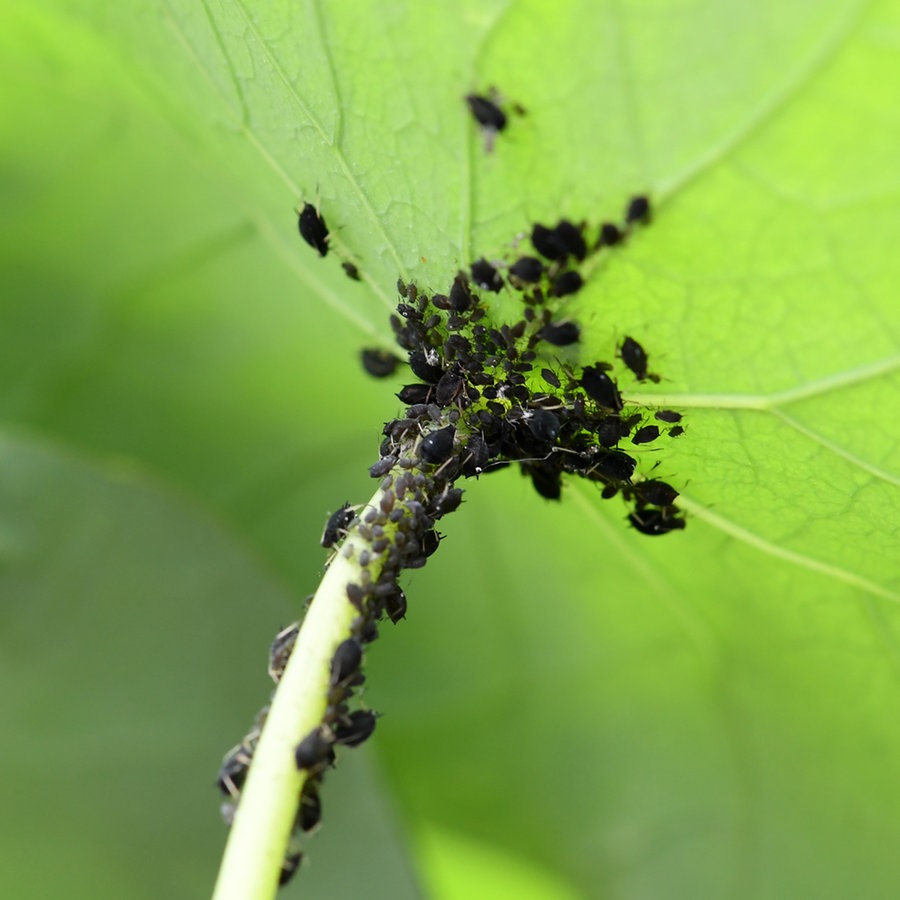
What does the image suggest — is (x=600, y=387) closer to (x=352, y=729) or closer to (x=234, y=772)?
(x=352, y=729)

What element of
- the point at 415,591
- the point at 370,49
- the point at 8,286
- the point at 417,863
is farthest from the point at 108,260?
the point at 417,863

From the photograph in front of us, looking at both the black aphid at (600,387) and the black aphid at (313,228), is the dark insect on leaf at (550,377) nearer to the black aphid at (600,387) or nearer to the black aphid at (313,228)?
the black aphid at (600,387)

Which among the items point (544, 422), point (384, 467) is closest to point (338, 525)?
point (384, 467)

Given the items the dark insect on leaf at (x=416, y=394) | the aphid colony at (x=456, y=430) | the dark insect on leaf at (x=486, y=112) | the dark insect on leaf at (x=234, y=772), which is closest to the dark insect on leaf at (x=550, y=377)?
the aphid colony at (x=456, y=430)

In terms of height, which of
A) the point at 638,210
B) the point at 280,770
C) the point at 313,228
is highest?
the point at 313,228

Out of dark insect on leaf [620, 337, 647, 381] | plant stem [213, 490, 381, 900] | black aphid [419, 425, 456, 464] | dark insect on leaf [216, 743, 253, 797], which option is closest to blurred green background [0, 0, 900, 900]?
dark insect on leaf [620, 337, 647, 381]

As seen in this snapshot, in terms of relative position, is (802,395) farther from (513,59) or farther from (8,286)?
(8,286)
